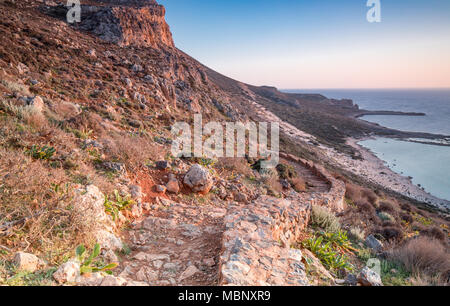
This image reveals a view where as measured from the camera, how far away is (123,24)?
68.1ft

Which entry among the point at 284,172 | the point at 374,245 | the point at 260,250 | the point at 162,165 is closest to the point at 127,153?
the point at 162,165

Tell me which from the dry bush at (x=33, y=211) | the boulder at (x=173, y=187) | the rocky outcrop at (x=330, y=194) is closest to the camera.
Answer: the dry bush at (x=33, y=211)

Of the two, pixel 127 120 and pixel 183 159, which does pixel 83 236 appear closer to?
pixel 183 159

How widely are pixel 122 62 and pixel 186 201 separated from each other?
1625 cm

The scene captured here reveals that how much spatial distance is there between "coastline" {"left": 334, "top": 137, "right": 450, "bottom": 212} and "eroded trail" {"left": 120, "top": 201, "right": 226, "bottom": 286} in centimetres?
2622

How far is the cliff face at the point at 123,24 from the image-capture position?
19.6 metres

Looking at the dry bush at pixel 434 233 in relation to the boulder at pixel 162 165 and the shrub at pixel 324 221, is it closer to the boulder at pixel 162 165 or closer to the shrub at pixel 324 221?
the shrub at pixel 324 221

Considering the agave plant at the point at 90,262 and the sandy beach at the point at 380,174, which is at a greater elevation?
the agave plant at the point at 90,262

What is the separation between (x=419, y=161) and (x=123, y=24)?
46425mm

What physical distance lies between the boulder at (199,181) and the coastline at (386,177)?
83.5ft

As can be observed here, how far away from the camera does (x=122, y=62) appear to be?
16.8 m

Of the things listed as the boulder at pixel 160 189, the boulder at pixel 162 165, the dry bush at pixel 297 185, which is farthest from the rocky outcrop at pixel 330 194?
the boulder at pixel 162 165

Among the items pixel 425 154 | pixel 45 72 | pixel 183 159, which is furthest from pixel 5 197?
pixel 425 154

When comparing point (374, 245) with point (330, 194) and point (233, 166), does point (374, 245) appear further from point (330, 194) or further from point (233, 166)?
point (233, 166)
